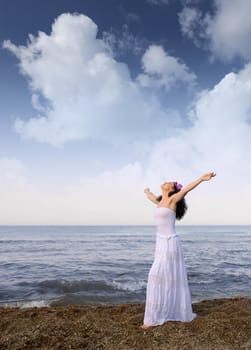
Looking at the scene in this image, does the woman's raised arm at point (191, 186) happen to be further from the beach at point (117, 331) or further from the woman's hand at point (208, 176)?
the beach at point (117, 331)

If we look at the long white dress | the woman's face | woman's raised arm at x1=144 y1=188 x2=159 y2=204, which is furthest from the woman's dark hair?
woman's raised arm at x1=144 y1=188 x2=159 y2=204

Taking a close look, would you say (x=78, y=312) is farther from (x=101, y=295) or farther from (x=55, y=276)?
(x=55, y=276)

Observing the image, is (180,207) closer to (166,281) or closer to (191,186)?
(191,186)

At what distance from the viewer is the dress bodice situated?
21.1 feet

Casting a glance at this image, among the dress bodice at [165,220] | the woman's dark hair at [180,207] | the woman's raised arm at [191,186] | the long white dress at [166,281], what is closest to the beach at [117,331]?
the long white dress at [166,281]

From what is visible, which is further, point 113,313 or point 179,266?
point 113,313

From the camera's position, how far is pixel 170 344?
5246 millimetres

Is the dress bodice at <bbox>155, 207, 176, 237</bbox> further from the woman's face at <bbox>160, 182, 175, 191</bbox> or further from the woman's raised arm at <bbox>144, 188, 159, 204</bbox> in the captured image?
the woman's raised arm at <bbox>144, 188, 159, 204</bbox>

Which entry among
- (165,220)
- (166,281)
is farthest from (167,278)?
(165,220)

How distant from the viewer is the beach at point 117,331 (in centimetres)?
528

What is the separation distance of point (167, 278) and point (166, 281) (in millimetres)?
59

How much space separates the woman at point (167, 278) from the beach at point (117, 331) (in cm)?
26

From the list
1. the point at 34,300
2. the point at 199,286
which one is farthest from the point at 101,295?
the point at 199,286

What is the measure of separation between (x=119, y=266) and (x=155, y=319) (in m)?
13.8
